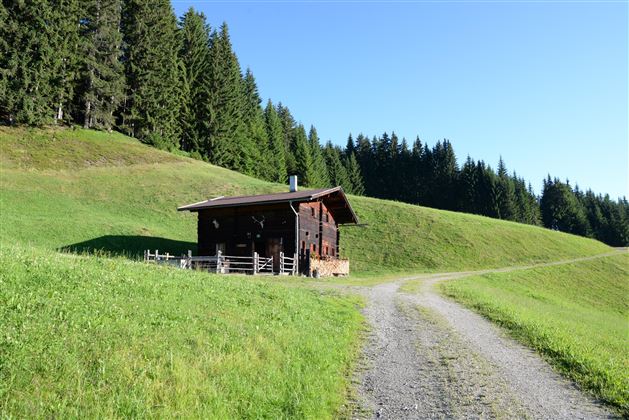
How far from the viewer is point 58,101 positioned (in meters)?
54.8

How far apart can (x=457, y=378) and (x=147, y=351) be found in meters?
5.73

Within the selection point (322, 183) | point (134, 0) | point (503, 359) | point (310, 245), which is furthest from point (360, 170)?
point (503, 359)

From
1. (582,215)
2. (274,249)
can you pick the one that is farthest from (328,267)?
(582,215)

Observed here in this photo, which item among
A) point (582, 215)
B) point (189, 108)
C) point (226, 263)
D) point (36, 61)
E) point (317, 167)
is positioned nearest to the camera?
point (226, 263)

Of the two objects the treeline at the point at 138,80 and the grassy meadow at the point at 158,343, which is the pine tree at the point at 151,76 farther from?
the grassy meadow at the point at 158,343

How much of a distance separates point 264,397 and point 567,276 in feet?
152

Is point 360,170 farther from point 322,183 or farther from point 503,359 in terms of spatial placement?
point 503,359

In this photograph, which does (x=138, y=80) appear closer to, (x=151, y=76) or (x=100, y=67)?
(x=151, y=76)

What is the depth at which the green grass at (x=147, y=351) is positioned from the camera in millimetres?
5633

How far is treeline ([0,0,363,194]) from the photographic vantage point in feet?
171

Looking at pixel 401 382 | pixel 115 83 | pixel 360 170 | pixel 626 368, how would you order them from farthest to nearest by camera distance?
pixel 360 170, pixel 115 83, pixel 626 368, pixel 401 382

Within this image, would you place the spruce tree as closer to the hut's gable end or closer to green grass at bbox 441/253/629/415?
the hut's gable end

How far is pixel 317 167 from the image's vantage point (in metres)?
99.8

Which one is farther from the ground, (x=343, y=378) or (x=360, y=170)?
(x=360, y=170)
